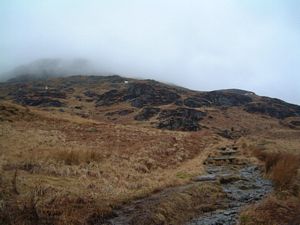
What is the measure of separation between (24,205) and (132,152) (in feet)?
56.9

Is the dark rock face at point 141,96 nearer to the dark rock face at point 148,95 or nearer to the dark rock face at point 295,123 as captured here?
the dark rock face at point 148,95

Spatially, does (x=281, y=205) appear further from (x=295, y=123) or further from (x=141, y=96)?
(x=141, y=96)

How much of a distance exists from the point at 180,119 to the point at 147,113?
22877 millimetres

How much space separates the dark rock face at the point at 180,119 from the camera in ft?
359

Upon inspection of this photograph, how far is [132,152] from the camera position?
A: 2948cm

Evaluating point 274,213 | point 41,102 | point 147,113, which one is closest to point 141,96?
point 147,113

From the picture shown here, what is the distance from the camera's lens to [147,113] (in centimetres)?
13575

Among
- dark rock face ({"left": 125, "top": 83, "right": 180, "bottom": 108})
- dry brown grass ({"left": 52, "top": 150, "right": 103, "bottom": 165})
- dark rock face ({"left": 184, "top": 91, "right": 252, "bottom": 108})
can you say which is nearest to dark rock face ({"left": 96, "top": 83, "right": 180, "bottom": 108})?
dark rock face ({"left": 125, "top": 83, "right": 180, "bottom": 108})

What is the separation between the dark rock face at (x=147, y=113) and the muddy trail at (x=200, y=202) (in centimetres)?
10730

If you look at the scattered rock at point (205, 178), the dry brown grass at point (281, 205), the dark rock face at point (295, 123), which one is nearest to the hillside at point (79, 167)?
the scattered rock at point (205, 178)

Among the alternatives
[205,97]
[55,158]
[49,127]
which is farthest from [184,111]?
[55,158]

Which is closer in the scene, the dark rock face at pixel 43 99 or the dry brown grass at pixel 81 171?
the dry brown grass at pixel 81 171

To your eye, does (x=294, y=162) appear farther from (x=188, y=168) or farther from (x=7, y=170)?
(x=7, y=170)

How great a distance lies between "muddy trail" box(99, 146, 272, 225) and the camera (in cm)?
1355
